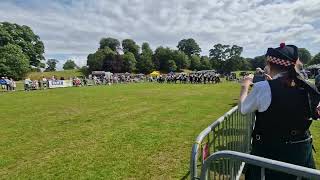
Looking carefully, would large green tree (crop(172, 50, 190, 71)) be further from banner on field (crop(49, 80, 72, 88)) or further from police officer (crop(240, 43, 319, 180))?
police officer (crop(240, 43, 319, 180))

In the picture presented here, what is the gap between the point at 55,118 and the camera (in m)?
16.6

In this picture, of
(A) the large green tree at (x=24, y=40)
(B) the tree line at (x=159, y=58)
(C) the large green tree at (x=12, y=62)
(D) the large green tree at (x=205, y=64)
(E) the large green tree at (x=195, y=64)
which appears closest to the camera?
(C) the large green tree at (x=12, y=62)

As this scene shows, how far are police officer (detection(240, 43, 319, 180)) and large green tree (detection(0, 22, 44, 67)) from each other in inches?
3795

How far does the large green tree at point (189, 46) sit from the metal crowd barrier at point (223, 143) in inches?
6556

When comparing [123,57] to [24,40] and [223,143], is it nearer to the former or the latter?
[24,40]

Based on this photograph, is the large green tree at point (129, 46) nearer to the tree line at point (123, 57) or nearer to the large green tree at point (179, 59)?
the tree line at point (123, 57)

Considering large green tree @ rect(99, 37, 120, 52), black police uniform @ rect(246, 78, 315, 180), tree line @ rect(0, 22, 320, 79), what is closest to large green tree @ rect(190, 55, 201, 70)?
tree line @ rect(0, 22, 320, 79)

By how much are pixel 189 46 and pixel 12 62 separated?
334 ft

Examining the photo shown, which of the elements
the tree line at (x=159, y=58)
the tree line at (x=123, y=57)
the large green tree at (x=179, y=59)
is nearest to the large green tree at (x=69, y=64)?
the tree line at (x=123, y=57)

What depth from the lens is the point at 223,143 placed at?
17.8 ft

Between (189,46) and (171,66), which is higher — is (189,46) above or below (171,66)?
above

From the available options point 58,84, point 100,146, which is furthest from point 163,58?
point 100,146

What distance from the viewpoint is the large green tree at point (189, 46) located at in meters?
173

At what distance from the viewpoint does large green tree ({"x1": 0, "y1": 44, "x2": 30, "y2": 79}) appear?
83.4 m
